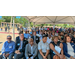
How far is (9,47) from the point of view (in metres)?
2.81

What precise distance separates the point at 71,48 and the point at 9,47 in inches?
85.0
